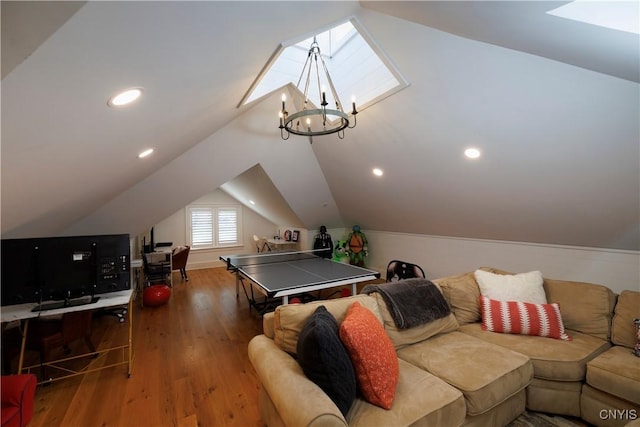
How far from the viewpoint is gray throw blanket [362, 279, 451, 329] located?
208 centimetres

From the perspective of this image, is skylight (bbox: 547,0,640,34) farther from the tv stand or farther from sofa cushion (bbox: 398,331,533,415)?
the tv stand

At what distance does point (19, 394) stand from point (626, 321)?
4042mm

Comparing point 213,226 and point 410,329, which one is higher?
point 213,226

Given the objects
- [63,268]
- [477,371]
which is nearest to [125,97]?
[63,268]

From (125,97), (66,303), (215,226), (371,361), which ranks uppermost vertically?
(125,97)

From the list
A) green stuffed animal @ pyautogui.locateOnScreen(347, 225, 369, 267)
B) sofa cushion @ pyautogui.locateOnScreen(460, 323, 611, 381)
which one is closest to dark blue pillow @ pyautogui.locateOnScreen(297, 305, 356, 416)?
sofa cushion @ pyautogui.locateOnScreen(460, 323, 611, 381)

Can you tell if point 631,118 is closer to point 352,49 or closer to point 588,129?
point 588,129

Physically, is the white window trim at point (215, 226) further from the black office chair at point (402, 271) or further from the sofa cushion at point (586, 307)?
the sofa cushion at point (586, 307)

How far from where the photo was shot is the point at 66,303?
2318 mm

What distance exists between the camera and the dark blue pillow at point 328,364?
132 centimetres

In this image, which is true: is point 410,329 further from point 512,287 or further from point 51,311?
point 51,311

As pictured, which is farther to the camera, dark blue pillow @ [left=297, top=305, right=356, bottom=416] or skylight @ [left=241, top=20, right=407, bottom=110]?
skylight @ [left=241, top=20, right=407, bottom=110]

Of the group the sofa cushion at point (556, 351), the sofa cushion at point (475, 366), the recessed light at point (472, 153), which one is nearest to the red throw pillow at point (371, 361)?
the sofa cushion at point (475, 366)

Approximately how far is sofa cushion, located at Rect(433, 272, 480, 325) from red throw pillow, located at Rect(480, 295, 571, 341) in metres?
0.14
